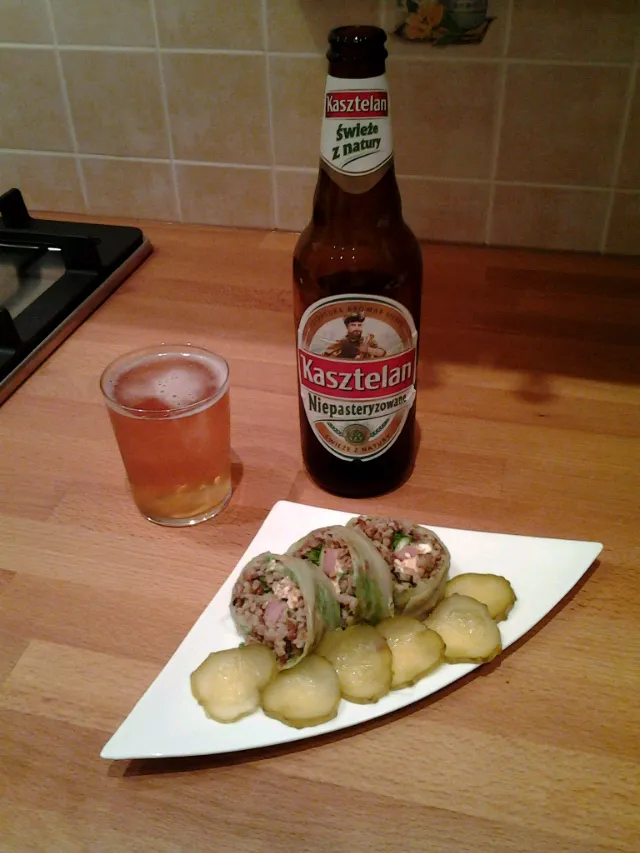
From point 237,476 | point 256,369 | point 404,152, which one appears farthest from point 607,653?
point 404,152

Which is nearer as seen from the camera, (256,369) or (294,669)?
(294,669)

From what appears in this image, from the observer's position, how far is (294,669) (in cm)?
45

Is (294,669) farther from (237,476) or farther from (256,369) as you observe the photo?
(256,369)

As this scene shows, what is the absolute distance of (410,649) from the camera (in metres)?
0.46

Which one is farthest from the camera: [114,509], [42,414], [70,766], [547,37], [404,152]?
[404,152]

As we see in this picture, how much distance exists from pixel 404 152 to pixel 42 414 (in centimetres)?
53

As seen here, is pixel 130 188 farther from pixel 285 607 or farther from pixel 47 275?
pixel 285 607

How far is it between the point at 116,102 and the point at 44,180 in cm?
18

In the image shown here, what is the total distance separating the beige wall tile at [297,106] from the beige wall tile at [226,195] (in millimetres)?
47

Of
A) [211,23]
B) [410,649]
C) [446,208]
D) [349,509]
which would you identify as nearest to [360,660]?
[410,649]

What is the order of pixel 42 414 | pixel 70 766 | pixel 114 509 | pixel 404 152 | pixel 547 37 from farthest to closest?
1. pixel 404 152
2. pixel 547 37
3. pixel 42 414
4. pixel 114 509
5. pixel 70 766

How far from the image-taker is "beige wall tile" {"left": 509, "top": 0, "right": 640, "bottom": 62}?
81 cm

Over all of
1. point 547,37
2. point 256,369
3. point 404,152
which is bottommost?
point 256,369

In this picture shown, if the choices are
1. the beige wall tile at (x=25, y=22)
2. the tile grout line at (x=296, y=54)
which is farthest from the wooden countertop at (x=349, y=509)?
the beige wall tile at (x=25, y=22)
